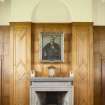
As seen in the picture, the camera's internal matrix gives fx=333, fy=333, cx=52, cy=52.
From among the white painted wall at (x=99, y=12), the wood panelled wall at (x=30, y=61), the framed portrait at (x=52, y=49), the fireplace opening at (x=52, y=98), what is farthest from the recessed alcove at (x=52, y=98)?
the white painted wall at (x=99, y=12)

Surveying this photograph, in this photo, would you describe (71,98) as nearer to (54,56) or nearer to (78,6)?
(54,56)

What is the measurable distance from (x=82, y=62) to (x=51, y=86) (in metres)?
1.30

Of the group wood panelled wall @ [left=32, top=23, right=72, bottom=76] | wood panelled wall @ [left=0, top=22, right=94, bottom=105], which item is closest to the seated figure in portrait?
wood panelled wall @ [left=32, top=23, right=72, bottom=76]

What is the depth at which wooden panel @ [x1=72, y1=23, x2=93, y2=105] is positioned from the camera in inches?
431

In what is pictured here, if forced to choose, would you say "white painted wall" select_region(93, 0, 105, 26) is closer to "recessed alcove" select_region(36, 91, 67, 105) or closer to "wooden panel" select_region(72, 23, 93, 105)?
"wooden panel" select_region(72, 23, 93, 105)

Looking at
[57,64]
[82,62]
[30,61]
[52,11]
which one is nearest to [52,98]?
[57,64]

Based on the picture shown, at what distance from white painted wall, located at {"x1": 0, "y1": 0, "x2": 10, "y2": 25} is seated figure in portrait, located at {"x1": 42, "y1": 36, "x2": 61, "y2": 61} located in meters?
1.66

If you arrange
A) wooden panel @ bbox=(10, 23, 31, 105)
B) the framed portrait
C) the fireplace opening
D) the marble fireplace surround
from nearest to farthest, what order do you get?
1. the marble fireplace surround
2. wooden panel @ bbox=(10, 23, 31, 105)
3. the framed portrait
4. the fireplace opening

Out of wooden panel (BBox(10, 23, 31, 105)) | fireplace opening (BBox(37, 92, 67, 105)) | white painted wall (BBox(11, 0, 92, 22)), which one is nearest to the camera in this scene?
wooden panel (BBox(10, 23, 31, 105))

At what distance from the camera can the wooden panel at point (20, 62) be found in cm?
1094

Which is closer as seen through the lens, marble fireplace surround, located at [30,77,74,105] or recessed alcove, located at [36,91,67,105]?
marble fireplace surround, located at [30,77,74,105]

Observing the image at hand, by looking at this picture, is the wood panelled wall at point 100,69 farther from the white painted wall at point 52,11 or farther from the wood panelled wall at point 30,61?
the wood panelled wall at point 30,61

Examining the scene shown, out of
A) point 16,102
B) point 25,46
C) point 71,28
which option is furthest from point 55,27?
point 16,102

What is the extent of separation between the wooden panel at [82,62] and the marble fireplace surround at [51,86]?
306 mm
